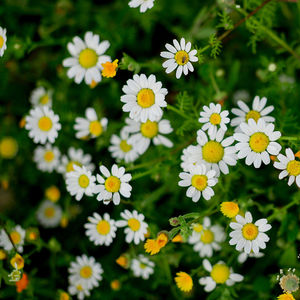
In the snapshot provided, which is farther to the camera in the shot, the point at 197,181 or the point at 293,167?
the point at 197,181

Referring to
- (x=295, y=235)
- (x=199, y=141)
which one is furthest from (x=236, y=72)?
(x=295, y=235)

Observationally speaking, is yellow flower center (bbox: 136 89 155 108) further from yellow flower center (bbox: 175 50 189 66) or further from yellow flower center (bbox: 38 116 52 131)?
yellow flower center (bbox: 38 116 52 131)

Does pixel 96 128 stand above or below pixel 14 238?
above

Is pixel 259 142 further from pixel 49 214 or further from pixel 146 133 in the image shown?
pixel 49 214

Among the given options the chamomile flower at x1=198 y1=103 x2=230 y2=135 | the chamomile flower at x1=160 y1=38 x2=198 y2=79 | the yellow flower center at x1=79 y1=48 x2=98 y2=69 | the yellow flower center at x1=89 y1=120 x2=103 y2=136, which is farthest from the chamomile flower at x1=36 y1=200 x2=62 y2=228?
the chamomile flower at x1=160 y1=38 x2=198 y2=79

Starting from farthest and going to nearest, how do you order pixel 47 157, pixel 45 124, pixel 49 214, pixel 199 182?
pixel 49 214
pixel 47 157
pixel 45 124
pixel 199 182

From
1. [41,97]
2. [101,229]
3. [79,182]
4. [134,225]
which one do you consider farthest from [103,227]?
[41,97]

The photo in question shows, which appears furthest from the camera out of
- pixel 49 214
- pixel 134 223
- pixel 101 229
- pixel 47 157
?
pixel 49 214

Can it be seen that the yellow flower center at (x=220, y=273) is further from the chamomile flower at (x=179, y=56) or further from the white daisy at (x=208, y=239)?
the chamomile flower at (x=179, y=56)
